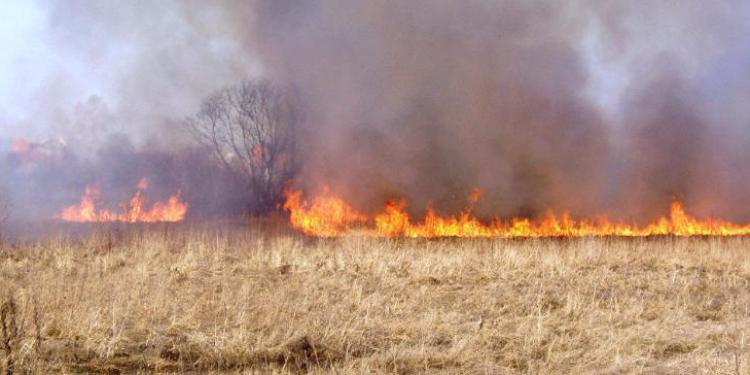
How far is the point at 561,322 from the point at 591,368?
6.44 feet

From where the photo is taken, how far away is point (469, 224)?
23609 millimetres

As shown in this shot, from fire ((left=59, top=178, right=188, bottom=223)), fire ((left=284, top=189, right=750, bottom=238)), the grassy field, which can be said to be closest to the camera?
the grassy field

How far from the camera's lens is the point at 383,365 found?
21.5 feet

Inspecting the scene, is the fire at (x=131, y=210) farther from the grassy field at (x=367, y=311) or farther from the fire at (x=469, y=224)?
the grassy field at (x=367, y=311)

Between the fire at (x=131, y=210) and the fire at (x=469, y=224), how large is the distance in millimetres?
6521

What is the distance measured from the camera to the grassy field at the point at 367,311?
6699 mm

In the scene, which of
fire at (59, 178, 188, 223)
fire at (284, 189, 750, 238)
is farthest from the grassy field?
fire at (59, 178, 188, 223)

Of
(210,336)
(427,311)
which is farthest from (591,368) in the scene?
(210,336)

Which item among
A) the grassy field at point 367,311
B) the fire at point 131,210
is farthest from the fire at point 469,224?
the grassy field at point 367,311

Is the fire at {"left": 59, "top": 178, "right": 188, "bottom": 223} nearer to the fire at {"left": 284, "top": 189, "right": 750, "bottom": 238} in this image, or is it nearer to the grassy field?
the fire at {"left": 284, "top": 189, "right": 750, "bottom": 238}

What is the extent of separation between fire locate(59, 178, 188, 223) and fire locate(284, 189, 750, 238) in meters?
6.52

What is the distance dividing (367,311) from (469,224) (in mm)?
15178

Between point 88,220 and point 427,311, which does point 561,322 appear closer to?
point 427,311

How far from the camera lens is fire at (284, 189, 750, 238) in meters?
23.1
